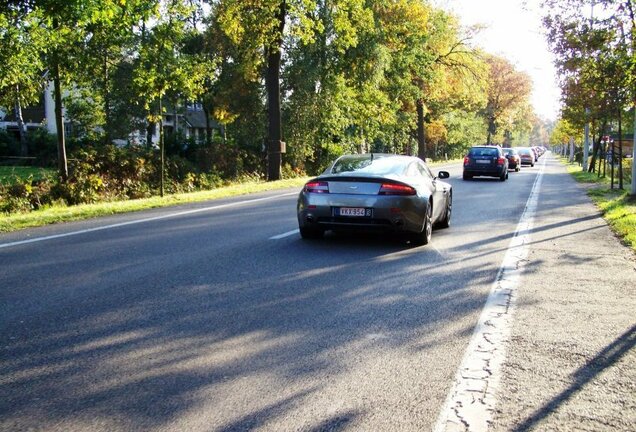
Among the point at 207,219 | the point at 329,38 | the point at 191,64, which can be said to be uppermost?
the point at 329,38

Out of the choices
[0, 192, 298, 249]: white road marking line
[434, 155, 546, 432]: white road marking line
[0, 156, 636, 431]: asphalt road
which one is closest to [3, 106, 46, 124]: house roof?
[0, 192, 298, 249]: white road marking line

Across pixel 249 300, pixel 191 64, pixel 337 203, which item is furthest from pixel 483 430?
pixel 191 64

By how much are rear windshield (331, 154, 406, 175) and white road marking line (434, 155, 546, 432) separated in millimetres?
2782

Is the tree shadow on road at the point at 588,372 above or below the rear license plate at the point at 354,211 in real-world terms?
below

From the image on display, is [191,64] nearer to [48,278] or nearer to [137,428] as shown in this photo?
[48,278]

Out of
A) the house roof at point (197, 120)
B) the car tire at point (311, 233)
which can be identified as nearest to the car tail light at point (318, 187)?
the car tire at point (311, 233)

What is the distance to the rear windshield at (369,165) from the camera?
9291mm

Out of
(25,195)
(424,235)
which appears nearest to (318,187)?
(424,235)

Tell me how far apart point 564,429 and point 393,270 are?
4182 mm

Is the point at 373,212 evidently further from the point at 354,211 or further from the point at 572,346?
the point at 572,346

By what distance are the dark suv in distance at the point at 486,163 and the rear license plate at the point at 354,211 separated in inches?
830

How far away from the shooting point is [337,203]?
8.91m

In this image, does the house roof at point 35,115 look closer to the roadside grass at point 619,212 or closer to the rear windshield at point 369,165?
the roadside grass at point 619,212

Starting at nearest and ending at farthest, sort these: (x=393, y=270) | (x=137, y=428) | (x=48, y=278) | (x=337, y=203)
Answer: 1. (x=137, y=428)
2. (x=48, y=278)
3. (x=393, y=270)
4. (x=337, y=203)
